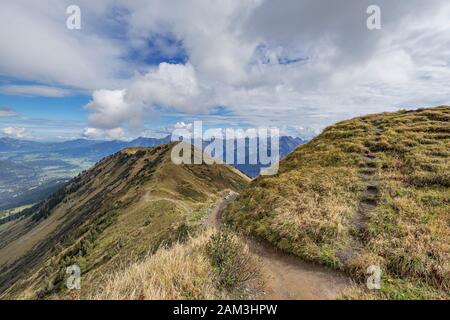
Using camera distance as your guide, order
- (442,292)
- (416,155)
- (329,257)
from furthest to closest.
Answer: (416,155) → (329,257) → (442,292)

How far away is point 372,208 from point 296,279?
26.0ft

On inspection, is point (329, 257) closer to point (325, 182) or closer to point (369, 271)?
point (369, 271)

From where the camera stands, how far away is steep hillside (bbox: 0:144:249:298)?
33.0 metres

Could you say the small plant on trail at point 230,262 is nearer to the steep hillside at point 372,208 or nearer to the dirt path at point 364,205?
the steep hillside at point 372,208

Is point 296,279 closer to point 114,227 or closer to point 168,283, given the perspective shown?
point 168,283

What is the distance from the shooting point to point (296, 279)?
1051cm

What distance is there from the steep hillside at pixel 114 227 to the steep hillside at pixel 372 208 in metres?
7.55

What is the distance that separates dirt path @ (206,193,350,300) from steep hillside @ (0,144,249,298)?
16.0 feet

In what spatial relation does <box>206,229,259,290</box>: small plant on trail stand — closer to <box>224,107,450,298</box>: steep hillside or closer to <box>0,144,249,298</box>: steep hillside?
<box>0,144,249,298</box>: steep hillside

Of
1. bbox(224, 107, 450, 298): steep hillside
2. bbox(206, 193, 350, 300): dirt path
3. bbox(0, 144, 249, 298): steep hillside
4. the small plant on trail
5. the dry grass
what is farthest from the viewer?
bbox(0, 144, 249, 298): steep hillside

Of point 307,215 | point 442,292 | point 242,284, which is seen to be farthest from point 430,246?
point 242,284

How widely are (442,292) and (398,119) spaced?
2823 cm

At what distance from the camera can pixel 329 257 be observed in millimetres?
11570

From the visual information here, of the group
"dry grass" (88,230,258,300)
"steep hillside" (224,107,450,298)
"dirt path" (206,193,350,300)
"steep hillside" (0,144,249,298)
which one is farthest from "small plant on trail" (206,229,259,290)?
"steep hillside" (224,107,450,298)
